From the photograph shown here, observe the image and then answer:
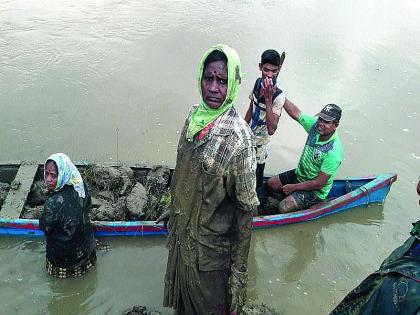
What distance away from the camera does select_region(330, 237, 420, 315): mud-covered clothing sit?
5.17ft

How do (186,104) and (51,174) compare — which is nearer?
(51,174)

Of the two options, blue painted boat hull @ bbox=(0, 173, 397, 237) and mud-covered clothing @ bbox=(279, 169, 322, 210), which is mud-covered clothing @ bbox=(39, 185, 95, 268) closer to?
blue painted boat hull @ bbox=(0, 173, 397, 237)

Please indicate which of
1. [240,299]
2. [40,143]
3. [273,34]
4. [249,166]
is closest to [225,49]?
[249,166]

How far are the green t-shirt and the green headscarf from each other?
7.41 feet

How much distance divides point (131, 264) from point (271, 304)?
57.6 inches

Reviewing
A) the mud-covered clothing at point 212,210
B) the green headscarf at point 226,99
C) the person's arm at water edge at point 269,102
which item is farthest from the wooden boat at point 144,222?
the green headscarf at point 226,99

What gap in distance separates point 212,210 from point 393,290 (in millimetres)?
1119

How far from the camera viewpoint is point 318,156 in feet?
14.8

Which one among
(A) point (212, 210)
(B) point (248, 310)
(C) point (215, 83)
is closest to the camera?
(C) point (215, 83)

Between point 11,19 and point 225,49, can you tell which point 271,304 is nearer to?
point 225,49

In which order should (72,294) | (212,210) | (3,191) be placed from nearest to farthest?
(212,210) → (72,294) → (3,191)

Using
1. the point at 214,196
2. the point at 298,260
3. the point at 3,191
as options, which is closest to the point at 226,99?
the point at 214,196

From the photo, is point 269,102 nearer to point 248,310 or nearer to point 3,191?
point 248,310

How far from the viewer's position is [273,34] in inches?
413
